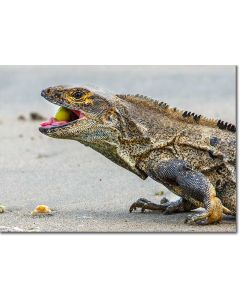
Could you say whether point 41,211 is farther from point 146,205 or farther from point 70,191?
point 70,191

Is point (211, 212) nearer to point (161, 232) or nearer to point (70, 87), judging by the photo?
point (161, 232)

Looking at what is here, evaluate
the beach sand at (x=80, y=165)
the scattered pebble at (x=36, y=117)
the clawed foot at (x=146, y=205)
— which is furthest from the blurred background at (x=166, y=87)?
the clawed foot at (x=146, y=205)

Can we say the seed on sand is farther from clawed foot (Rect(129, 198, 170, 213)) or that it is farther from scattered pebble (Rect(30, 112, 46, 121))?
scattered pebble (Rect(30, 112, 46, 121))

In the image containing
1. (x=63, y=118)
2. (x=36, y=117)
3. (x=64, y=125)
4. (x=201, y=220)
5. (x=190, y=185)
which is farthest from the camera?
(x=36, y=117)

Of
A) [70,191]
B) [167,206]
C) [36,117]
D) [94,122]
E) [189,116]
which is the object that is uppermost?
[36,117]

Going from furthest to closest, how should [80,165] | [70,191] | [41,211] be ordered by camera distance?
[80,165] → [70,191] → [41,211]

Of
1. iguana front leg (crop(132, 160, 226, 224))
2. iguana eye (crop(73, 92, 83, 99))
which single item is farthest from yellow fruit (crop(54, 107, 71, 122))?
iguana front leg (crop(132, 160, 226, 224))

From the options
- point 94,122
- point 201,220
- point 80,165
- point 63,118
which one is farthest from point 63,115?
point 80,165
